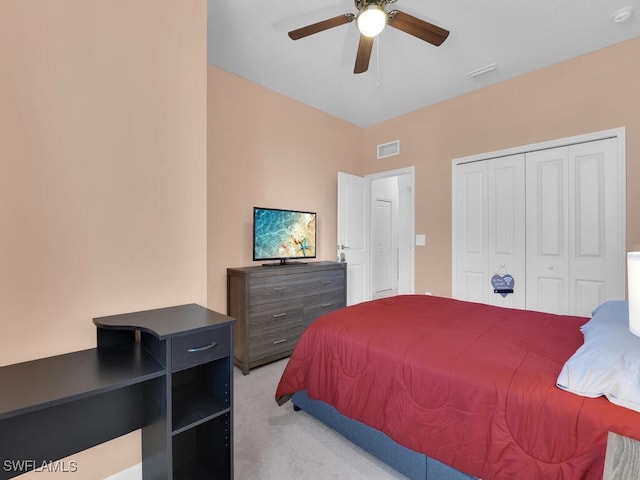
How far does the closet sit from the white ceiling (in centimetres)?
88

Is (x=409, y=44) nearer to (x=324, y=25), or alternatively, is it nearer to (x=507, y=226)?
(x=324, y=25)

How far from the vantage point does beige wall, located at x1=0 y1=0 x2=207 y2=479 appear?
4.23 feet

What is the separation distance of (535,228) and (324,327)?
106 inches

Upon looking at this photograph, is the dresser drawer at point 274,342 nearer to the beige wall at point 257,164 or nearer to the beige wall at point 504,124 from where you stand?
the beige wall at point 257,164

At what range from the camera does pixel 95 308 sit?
4.90ft

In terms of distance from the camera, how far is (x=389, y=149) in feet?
14.6

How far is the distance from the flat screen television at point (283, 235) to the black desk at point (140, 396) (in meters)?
1.63

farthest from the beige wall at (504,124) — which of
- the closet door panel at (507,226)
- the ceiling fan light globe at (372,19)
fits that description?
the ceiling fan light globe at (372,19)

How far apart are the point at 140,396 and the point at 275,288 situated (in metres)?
1.60

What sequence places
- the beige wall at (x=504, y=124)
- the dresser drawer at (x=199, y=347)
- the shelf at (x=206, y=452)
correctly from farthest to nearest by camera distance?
the beige wall at (x=504, y=124)
the shelf at (x=206, y=452)
the dresser drawer at (x=199, y=347)

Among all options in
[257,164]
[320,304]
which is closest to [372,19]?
[257,164]

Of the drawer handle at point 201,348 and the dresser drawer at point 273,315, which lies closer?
the drawer handle at point 201,348

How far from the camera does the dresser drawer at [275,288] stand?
286cm

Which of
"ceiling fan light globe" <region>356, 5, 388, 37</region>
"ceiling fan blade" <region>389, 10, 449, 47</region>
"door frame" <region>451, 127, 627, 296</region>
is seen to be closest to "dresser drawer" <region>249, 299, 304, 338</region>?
"door frame" <region>451, 127, 627, 296</region>
